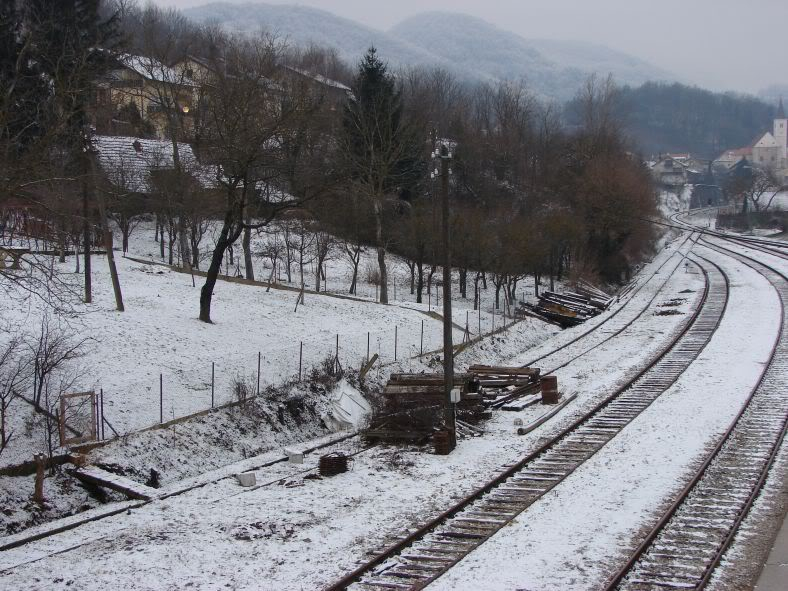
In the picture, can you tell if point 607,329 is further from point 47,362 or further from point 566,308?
point 47,362

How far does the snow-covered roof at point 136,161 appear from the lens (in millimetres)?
49125

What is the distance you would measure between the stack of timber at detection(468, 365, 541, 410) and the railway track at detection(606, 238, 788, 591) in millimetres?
6293

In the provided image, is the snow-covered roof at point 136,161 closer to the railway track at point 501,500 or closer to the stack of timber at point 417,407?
the stack of timber at point 417,407

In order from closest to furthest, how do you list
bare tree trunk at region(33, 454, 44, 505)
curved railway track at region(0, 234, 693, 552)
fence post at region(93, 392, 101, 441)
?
curved railway track at region(0, 234, 693, 552) < bare tree trunk at region(33, 454, 44, 505) < fence post at region(93, 392, 101, 441)

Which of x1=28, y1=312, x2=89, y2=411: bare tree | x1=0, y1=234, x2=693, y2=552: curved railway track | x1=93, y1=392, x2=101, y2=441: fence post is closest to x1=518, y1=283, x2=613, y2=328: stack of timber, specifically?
x1=0, y1=234, x2=693, y2=552: curved railway track

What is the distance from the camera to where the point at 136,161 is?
5569 cm

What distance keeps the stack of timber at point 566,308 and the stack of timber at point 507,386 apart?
684 inches

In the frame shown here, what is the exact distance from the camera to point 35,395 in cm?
1862

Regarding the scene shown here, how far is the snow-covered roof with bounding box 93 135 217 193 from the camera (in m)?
49.1

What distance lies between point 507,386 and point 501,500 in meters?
10.6

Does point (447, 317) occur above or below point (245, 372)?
above

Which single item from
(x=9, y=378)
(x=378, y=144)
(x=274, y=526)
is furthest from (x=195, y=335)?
(x=378, y=144)

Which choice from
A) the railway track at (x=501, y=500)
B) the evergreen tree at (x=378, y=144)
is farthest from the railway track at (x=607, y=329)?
the evergreen tree at (x=378, y=144)

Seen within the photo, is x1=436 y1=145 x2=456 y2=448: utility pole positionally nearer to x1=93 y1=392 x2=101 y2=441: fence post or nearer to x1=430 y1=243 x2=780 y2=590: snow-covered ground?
x1=430 y1=243 x2=780 y2=590: snow-covered ground
